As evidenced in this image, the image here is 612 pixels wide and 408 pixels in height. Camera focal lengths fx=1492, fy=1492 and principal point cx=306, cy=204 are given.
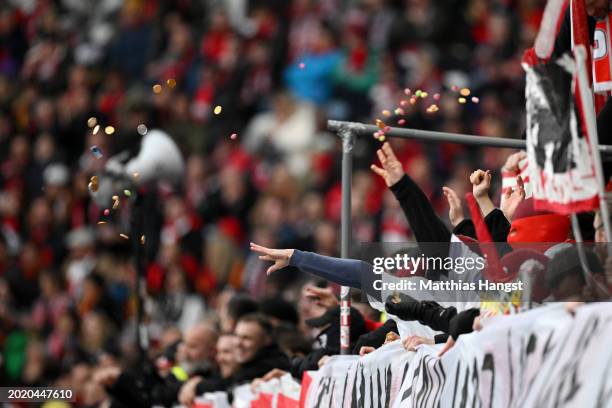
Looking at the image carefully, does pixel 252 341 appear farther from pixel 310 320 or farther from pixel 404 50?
pixel 404 50

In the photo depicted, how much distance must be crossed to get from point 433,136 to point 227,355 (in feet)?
7.59

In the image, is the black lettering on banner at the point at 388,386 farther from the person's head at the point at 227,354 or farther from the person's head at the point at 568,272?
the person's head at the point at 227,354

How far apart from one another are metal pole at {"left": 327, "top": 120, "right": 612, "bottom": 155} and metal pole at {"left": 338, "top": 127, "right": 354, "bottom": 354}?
0.11ft

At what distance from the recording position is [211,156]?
48.4 ft

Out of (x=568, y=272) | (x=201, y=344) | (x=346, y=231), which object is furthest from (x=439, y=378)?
(x=201, y=344)

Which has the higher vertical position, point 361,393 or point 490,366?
point 490,366

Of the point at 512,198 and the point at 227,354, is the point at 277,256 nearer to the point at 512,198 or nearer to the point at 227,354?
the point at 512,198

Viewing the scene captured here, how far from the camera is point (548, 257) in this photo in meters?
4.29

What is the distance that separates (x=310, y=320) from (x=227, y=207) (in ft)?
22.5

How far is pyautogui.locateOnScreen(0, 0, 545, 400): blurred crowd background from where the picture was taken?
11.8 meters

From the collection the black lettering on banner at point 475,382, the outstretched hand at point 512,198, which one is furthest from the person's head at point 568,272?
the outstretched hand at point 512,198

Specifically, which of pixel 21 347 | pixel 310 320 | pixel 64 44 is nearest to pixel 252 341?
pixel 310 320

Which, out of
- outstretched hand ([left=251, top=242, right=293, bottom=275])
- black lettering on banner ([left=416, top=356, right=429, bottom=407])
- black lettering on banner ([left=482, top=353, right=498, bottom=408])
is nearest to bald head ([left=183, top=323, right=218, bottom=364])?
outstretched hand ([left=251, top=242, right=293, bottom=275])

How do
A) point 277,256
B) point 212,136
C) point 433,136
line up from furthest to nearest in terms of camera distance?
point 212,136, point 433,136, point 277,256
